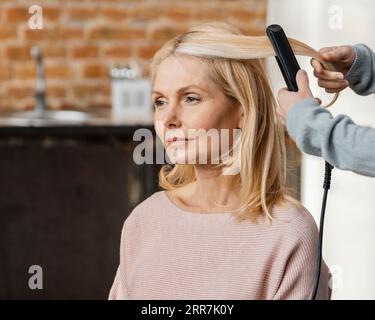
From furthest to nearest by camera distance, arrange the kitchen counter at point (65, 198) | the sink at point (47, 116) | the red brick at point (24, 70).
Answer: the red brick at point (24, 70), the sink at point (47, 116), the kitchen counter at point (65, 198)

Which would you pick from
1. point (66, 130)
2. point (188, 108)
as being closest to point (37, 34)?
Result: point (66, 130)

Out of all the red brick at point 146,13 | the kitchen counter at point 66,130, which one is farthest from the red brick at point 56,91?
the kitchen counter at point 66,130

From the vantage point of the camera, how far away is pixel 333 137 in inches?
27.4

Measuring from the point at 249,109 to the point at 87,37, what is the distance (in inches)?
90.8

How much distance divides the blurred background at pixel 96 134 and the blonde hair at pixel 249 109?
57 millimetres

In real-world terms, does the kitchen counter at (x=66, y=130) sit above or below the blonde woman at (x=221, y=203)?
below

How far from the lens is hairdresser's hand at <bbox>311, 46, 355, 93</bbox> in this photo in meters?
0.82

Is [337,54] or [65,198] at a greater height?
[337,54]

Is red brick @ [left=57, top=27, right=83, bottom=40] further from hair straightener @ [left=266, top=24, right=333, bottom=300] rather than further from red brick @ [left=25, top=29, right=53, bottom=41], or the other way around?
hair straightener @ [left=266, top=24, right=333, bottom=300]

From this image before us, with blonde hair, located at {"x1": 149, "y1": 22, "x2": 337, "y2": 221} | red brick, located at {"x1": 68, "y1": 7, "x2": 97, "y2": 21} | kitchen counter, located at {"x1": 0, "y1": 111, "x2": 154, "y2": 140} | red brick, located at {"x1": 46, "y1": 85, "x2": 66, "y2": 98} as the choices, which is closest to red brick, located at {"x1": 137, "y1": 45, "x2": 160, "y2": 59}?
red brick, located at {"x1": 68, "y1": 7, "x2": 97, "y2": 21}

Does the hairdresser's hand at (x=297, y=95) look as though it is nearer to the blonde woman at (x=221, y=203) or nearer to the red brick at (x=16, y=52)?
the blonde woman at (x=221, y=203)

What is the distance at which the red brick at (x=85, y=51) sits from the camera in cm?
309

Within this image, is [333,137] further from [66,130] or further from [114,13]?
[114,13]
